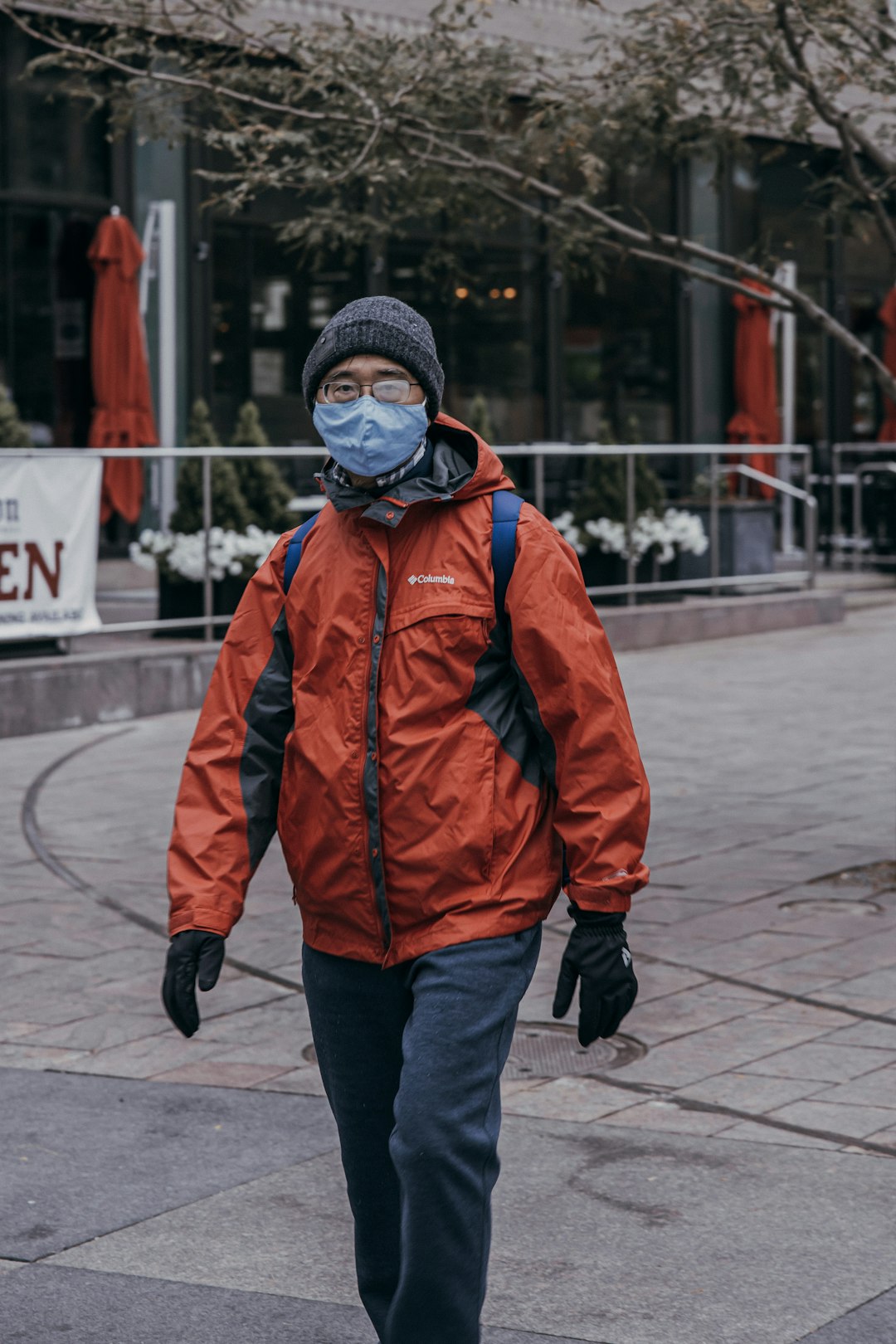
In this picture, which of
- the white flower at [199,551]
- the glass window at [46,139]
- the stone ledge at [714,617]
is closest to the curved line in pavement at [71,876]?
the white flower at [199,551]

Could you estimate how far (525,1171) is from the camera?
4594 mm

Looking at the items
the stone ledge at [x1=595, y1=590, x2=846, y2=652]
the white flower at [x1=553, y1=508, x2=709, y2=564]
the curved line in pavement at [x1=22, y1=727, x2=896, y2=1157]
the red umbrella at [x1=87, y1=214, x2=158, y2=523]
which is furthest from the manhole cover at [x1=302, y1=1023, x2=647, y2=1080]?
the red umbrella at [x1=87, y1=214, x2=158, y2=523]

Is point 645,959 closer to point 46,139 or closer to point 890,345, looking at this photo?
point 46,139

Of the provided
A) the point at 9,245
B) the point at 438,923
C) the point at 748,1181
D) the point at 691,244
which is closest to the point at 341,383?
the point at 438,923

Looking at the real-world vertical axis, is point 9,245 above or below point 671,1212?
above

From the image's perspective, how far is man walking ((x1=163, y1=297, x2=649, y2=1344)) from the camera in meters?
3.23

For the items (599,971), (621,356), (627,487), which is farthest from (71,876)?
(621,356)

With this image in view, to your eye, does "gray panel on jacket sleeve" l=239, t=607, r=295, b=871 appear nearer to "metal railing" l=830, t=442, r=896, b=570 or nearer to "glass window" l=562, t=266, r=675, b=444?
"metal railing" l=830, t=442, r=896, b=570

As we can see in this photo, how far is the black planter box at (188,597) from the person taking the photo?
12.4 meters

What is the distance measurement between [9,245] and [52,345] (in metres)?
0.84

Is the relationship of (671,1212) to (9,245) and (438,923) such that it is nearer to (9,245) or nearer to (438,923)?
(438,923)

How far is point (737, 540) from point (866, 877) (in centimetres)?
894

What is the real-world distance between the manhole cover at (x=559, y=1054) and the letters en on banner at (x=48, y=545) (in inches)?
233

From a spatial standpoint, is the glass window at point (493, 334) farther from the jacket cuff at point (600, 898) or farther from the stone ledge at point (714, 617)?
the jacket cuff at point (600, 898)
